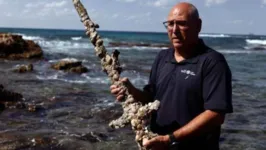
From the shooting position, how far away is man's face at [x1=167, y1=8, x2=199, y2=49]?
3.53m

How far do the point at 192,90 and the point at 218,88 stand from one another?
26 centimetres

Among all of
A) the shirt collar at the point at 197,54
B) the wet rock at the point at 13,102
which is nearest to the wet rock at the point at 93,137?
the wet rock at the point at 13,102

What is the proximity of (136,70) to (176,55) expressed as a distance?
20970mm

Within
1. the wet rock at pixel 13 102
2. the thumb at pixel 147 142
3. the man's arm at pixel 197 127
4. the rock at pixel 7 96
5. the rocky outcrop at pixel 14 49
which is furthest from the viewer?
Answer: the rocky outcrop at pixel 14 49

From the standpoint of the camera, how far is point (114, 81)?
3.28m

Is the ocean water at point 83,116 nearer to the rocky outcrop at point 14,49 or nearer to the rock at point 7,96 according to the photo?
the rock at point 7,96

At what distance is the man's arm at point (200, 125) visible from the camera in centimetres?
329

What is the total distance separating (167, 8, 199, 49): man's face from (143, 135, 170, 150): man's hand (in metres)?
0.91

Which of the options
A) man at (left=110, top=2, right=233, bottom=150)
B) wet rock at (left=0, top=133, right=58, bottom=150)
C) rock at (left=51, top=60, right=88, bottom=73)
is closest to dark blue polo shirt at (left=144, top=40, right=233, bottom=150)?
man at (left=110, top=2, right=233, bottom=150)

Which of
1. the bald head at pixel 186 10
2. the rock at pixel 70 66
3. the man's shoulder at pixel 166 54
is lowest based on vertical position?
the rock at pixel 70 66

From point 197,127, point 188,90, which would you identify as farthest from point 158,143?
point 188,90

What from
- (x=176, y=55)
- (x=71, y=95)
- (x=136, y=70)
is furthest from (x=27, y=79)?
(x=176, y=55)

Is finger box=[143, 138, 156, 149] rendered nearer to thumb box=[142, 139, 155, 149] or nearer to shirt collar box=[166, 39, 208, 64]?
thumb box=[142, 139, 155, 149]

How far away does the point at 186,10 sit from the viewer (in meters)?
3.53
